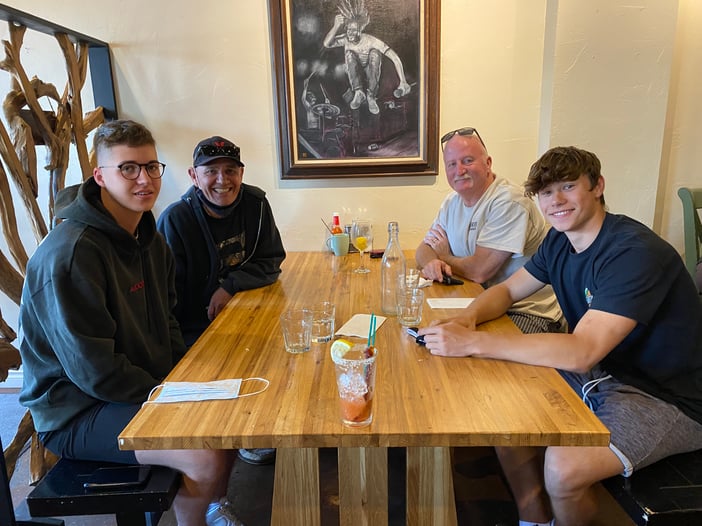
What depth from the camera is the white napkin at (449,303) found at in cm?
167

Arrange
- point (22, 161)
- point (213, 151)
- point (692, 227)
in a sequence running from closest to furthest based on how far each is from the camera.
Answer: point (22, 161), point (213, 151), point (692, 227)

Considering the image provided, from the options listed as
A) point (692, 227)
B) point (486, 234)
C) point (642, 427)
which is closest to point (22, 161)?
point (486, 234)

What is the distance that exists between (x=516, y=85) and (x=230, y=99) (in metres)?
1.57

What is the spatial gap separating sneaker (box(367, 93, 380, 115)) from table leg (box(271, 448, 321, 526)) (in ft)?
6.20

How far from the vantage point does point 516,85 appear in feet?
8.68

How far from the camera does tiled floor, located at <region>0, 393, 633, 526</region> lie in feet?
5.77

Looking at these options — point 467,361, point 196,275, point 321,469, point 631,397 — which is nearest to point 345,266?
point 196,275

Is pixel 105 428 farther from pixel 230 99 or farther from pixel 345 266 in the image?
pixel 230 99

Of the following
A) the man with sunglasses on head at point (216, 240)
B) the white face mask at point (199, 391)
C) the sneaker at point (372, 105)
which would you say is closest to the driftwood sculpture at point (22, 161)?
the man with sunglasses on head at point (216, 240)

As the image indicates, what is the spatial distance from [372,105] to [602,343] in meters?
1.86

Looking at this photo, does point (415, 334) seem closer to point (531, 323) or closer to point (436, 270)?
point (436, 270)

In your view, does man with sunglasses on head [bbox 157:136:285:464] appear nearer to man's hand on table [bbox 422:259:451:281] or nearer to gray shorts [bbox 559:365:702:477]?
man's hand on table [bbox 422:259:451:281]

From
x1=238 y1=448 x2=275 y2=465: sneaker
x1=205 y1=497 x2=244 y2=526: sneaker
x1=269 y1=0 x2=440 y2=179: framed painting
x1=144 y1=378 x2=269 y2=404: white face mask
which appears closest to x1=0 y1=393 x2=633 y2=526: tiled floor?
x1=238 y1=448 x2=275 y2=465: sneaker

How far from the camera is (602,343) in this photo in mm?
1223
